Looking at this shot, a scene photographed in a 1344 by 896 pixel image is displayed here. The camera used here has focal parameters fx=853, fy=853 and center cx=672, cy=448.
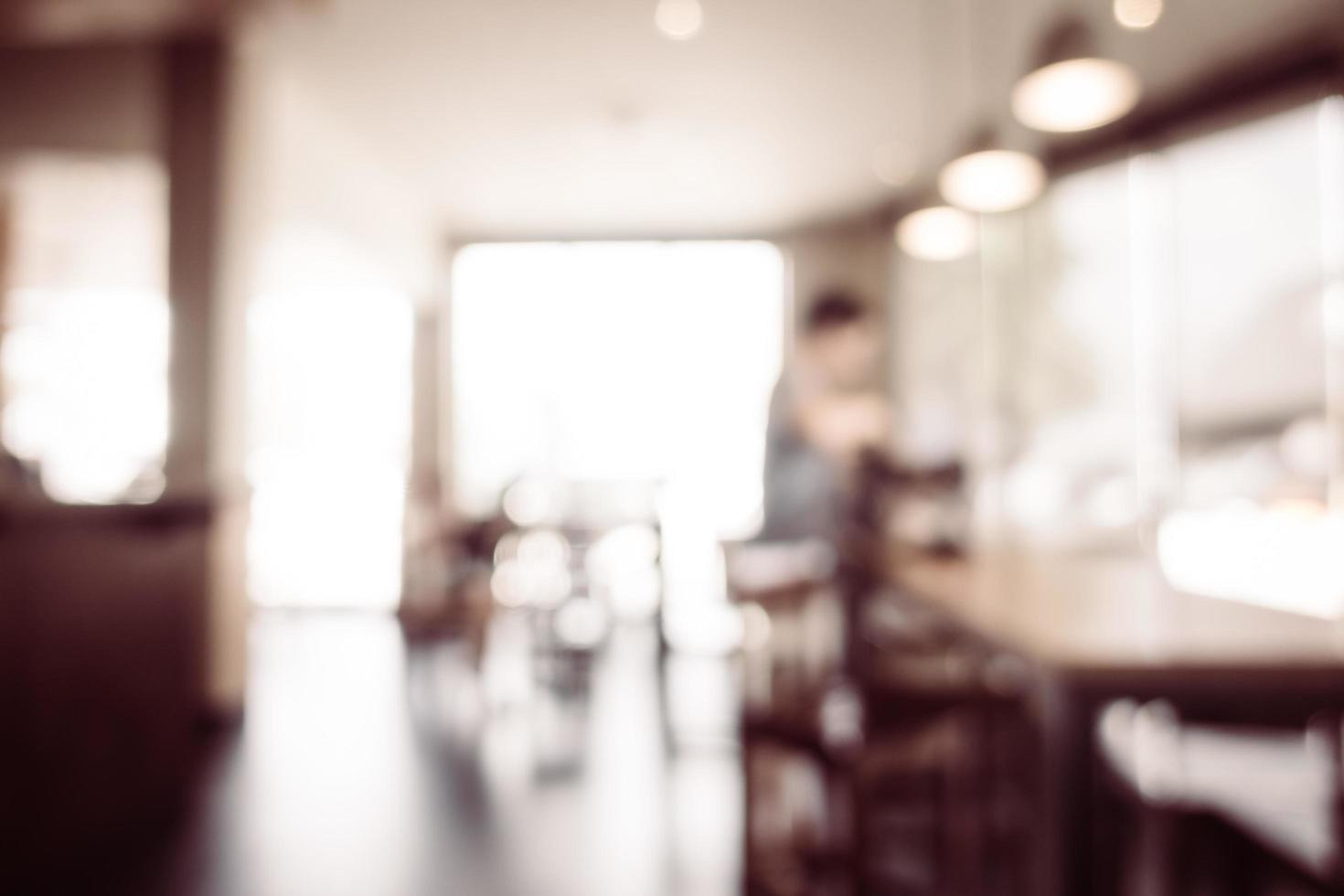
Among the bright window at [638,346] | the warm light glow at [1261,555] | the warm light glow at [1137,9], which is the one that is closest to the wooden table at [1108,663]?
the warm light glow at [1261,555]

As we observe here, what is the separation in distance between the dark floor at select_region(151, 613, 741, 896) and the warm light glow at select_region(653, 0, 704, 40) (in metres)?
3.33

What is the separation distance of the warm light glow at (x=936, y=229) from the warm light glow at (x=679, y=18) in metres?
1.51

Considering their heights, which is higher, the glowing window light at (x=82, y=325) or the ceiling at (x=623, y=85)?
the ceiling at (x=623, y=85)

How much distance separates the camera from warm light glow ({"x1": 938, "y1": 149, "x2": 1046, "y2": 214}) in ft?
8.83

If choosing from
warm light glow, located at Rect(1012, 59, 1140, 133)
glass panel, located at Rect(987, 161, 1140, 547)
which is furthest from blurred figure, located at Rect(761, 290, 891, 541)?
glass panel, located at Rect(987, 161, 1140, 547)

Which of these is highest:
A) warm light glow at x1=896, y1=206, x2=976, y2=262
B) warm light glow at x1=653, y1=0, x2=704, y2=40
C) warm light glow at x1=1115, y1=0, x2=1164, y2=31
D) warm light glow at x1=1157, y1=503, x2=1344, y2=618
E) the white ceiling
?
the white ceiling

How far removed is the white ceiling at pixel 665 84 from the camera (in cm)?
404

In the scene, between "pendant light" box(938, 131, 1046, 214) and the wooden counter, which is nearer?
the wooden counter

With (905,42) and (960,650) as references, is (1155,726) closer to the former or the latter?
(960,650)

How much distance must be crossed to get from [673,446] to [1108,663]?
21.1ft

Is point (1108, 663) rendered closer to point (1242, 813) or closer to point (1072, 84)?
point (1242, 813)

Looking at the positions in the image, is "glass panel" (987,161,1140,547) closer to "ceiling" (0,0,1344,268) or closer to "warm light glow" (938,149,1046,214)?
"ceiling" (0,0,1344,268)

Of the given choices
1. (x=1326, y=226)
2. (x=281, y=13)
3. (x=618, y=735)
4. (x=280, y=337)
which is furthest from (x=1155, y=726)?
(x=280, y=337)

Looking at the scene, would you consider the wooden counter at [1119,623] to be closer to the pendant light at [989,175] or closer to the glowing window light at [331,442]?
the pendant light at [989,175]
